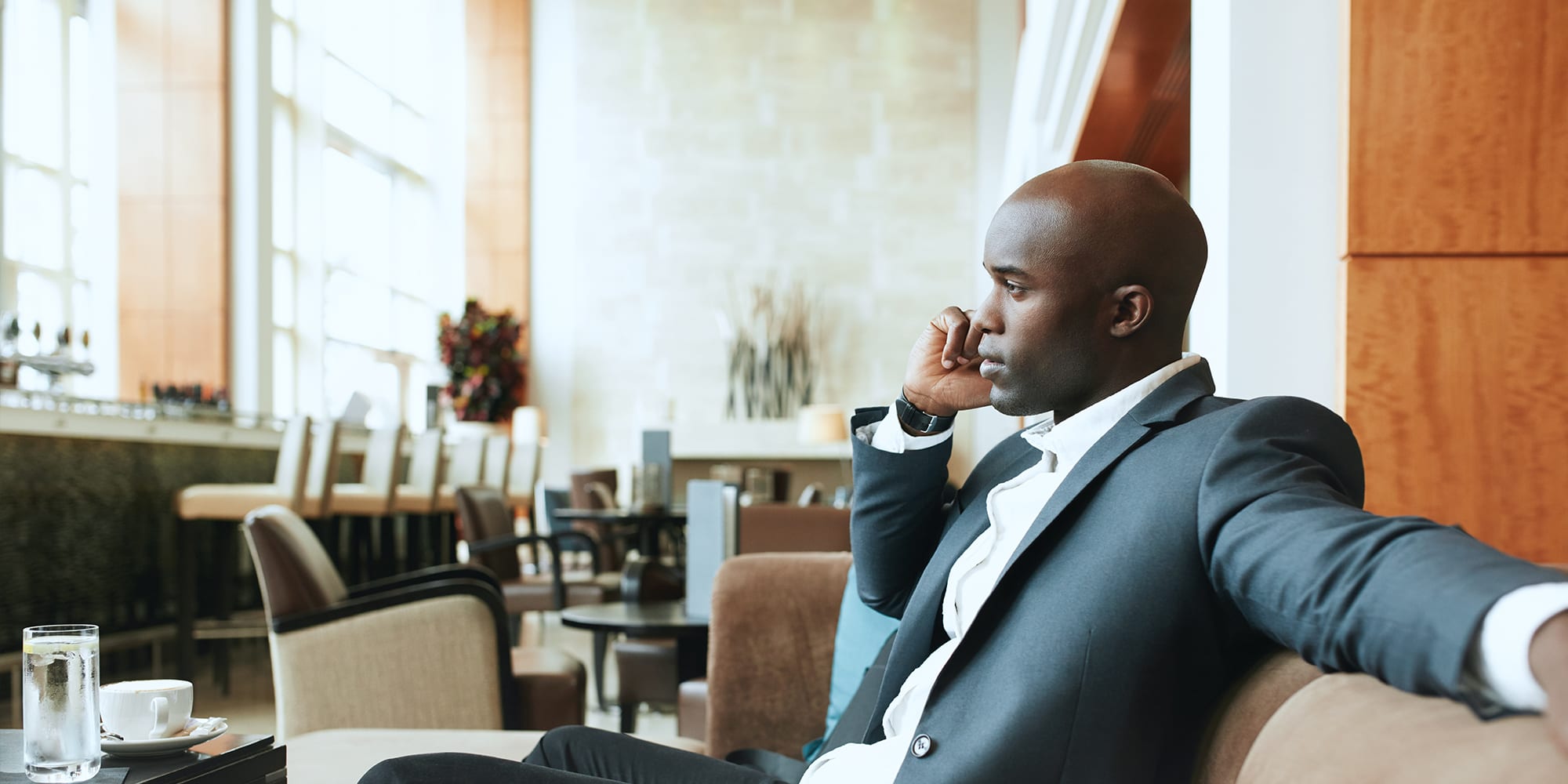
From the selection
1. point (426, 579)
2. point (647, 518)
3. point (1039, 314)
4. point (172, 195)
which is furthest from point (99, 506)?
point (1039, 314)

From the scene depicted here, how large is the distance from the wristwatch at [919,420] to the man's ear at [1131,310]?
0.31 metres

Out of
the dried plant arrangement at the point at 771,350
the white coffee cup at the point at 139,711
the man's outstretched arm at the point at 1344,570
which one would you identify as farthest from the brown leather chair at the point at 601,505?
the man's outstretched arm at the point at 1344,570

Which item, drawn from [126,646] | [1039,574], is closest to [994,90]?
[126,646]

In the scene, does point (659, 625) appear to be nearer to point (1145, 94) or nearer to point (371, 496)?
point (1145, 94)

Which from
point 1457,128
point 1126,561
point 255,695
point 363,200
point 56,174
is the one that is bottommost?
point 255,695

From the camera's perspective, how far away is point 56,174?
6656mm

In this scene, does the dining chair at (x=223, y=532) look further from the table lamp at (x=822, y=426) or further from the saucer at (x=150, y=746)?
the table lamp at (x=822, y=426)

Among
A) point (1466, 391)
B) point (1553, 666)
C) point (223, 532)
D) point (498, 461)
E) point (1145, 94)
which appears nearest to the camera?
point (1553, 666)

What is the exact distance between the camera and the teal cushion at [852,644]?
1981 mm

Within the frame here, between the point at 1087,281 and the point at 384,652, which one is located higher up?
the point at 1087,281

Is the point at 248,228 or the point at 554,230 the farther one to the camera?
the point at 554,230

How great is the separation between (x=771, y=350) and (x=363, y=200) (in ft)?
12.8

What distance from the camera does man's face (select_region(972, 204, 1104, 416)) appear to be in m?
1.08

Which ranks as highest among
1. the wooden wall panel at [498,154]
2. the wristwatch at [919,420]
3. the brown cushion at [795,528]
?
the wooden wall panel at [498,154]
